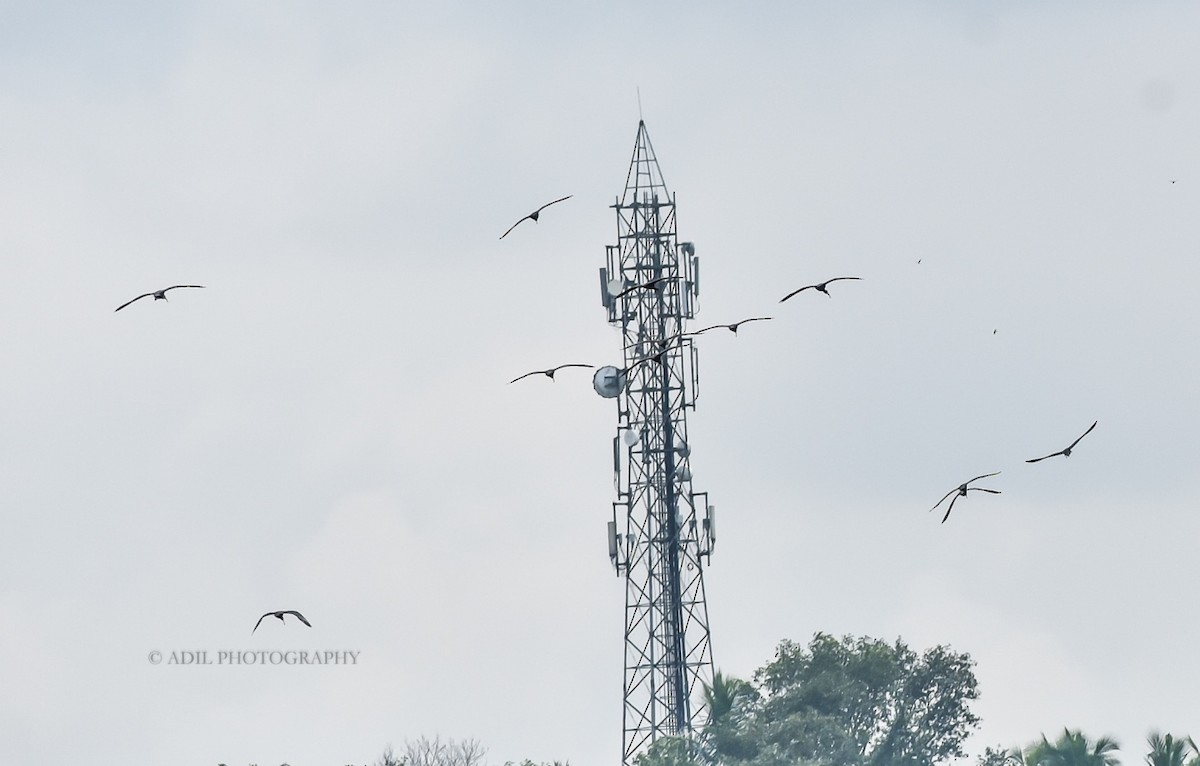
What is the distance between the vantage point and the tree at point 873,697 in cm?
10094

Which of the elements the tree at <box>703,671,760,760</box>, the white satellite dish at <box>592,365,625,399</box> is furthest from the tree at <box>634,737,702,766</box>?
the white satellite dish at <box>592,365,625,399</box>

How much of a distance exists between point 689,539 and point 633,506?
2.42 metres

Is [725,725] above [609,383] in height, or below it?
below

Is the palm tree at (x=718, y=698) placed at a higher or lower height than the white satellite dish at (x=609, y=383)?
lower

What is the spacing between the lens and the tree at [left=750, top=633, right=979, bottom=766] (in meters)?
101

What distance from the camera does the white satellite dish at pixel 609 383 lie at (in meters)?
97.0

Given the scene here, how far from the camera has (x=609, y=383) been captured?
319 ft

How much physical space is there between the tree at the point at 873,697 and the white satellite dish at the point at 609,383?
13050 mm

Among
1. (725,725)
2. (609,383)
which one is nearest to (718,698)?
(725,725)

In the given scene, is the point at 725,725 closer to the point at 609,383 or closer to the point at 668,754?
the point at 668,754

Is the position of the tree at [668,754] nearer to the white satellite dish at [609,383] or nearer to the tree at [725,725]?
the tree at [725,725]

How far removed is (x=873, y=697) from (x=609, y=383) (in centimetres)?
1688

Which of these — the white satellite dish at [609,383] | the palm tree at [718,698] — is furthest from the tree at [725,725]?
the white satellite dish at [609,383]

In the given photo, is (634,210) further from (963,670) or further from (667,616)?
(963,670)
